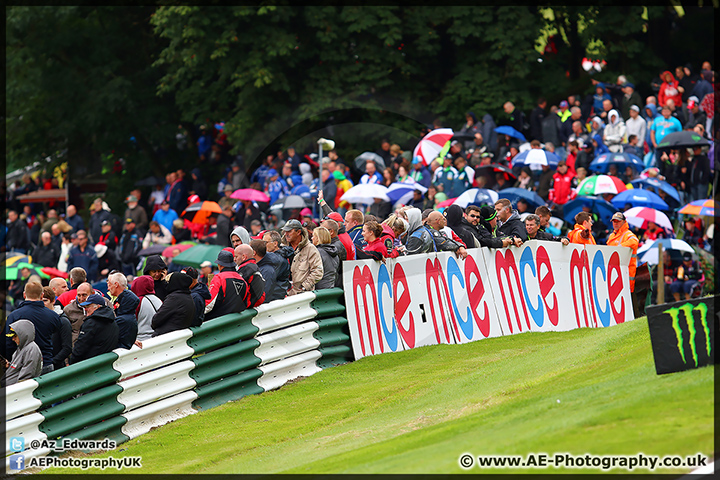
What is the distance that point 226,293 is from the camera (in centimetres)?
1318

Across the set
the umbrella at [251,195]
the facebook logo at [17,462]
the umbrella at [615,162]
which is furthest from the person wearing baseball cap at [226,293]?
the umbrella at [251,195]

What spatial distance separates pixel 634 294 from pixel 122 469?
38.0 feet

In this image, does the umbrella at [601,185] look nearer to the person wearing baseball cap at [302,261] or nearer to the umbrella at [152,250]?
the person wearing baseball cap at [302,261]

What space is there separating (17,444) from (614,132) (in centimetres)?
1825

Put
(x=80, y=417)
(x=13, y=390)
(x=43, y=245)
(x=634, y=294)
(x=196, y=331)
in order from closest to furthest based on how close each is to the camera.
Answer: (x=13, y=390), (x=80, y=417), (x=196, y=331), (x=634, y=294), (x=43, y=245)

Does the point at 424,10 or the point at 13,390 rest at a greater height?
the point at 424,10

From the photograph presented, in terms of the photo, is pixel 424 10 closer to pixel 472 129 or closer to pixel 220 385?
pixel 472 129

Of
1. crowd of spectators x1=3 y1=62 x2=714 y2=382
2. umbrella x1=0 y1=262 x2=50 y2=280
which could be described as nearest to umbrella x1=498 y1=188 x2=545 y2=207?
crowd of spectators x1=3 y1=62 x2=714 y2=382

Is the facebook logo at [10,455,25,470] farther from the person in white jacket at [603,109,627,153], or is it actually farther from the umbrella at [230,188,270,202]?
the person in white jacket at [603,109,627,153]

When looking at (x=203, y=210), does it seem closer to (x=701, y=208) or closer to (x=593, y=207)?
(x=593, y=207)

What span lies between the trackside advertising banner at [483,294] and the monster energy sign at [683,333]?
608cm

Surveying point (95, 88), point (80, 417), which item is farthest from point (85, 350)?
point (95, 88)

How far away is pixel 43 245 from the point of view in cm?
2702

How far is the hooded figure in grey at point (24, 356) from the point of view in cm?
1072
